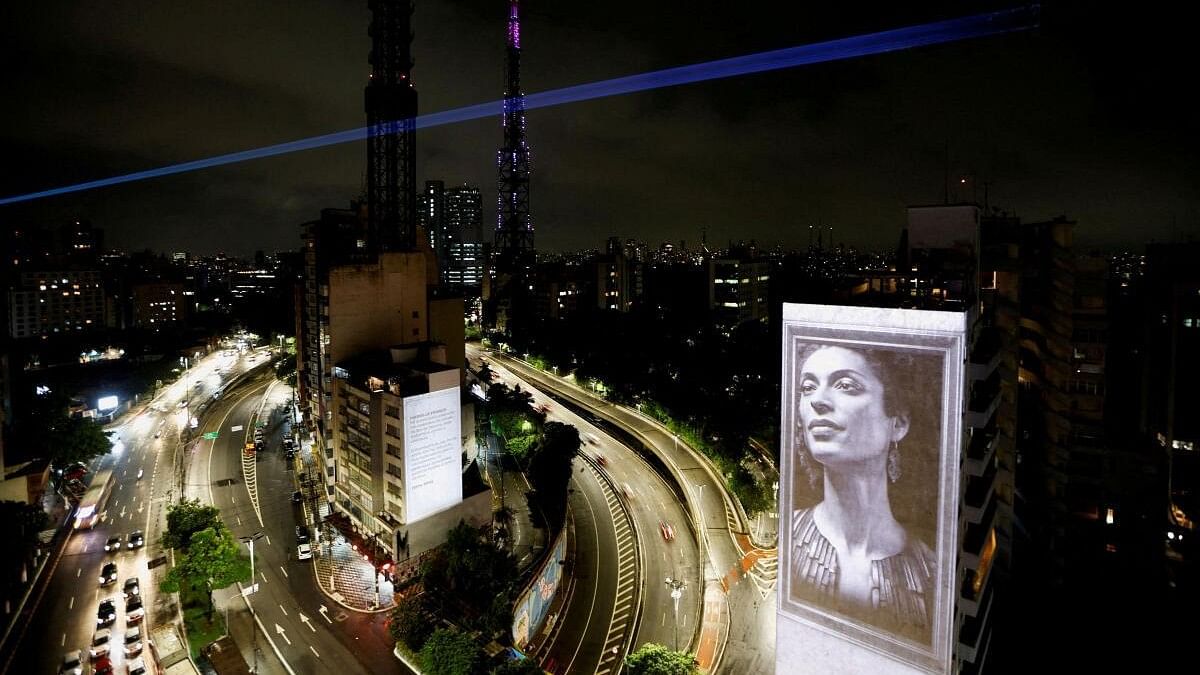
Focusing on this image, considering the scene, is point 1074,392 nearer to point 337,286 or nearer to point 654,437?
point 654,437

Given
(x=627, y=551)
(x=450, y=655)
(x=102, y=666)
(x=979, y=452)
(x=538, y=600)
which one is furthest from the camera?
(x=627, y=551)

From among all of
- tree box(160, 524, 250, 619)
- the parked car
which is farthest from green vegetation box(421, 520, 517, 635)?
the parked car

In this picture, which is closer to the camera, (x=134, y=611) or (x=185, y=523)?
(x=134, y=611)

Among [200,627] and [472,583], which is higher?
[472,583]

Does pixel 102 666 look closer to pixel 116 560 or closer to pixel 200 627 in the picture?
pixel 200 627

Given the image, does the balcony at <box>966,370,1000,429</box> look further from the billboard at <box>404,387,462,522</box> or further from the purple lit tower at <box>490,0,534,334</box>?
the purple lit tower at <box>490,0,534,334</box>

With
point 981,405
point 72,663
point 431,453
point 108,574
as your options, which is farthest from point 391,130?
point 981,405
